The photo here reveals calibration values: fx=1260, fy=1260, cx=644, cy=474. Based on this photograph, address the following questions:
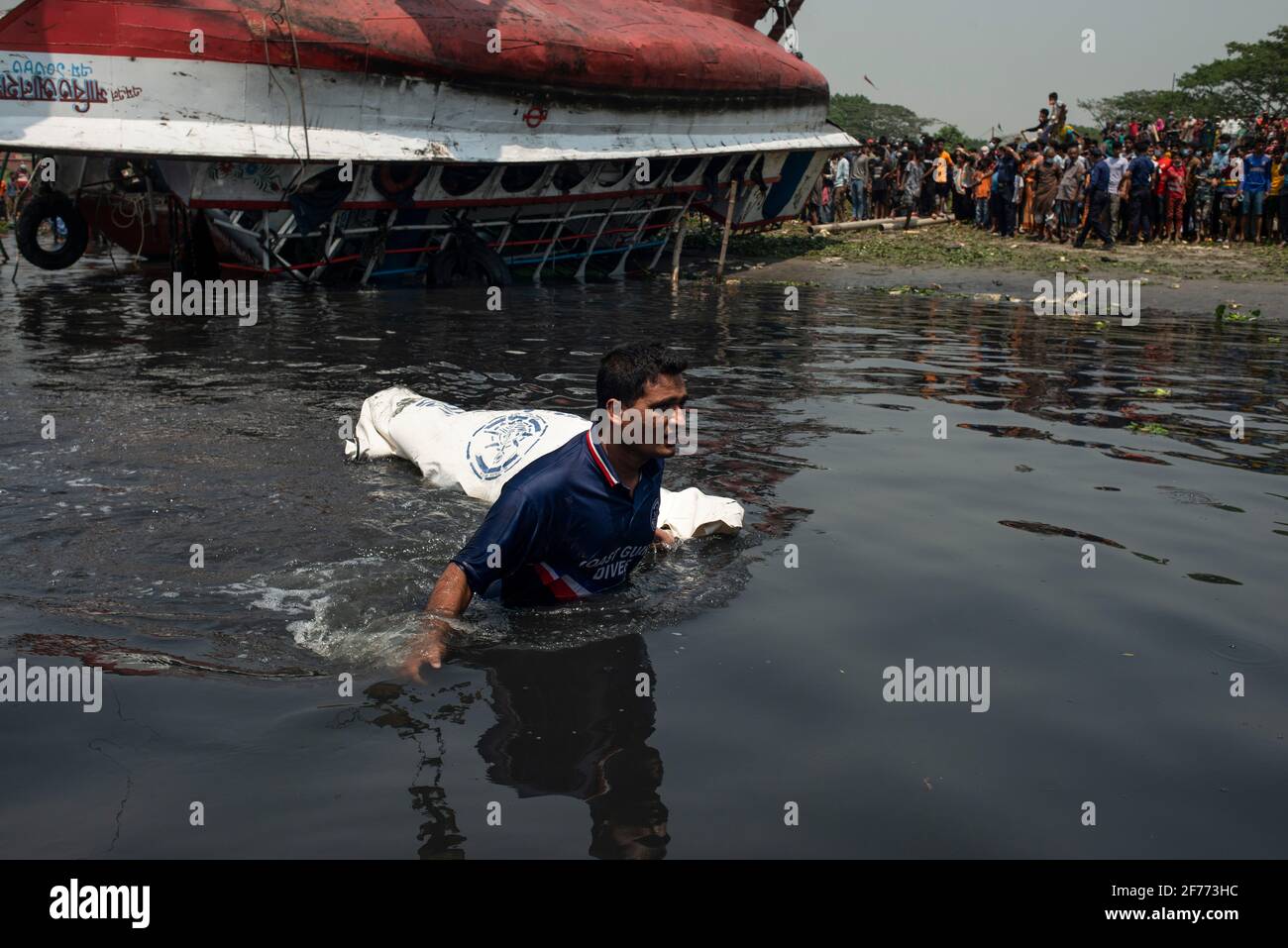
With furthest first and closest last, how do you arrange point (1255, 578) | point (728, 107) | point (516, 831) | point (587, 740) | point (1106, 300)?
point (728, 107) → point (1106, 300) → point (1255, 578) → point (587, 740) → point (516, 831)

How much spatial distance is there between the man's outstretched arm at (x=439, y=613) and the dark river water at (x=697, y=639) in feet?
0.38

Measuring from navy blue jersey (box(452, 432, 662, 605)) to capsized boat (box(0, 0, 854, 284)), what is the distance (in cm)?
1273

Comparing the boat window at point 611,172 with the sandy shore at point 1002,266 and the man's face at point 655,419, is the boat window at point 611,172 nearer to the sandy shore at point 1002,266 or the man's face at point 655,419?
the sandy shore at point 1002,266

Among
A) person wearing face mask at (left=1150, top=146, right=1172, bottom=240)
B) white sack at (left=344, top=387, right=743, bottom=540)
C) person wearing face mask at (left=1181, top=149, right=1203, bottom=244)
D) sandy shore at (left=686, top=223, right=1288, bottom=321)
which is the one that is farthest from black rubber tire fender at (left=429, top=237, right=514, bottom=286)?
person wearing face mask at (left=1181, top=149, right=1203, bottom=244)

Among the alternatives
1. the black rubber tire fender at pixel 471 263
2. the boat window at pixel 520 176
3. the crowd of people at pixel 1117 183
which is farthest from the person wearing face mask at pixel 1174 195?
the black rubber tire fender at pixel 471 263

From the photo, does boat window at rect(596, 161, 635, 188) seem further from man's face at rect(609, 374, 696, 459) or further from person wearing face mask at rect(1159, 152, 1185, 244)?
man's face at rect(609, 374, 696, 459)

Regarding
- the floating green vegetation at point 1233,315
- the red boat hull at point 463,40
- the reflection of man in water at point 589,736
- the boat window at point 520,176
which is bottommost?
the reflection of man in water at point 589,736

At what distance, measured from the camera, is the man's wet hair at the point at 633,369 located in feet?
16.2

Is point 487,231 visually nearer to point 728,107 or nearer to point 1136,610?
point 728,107

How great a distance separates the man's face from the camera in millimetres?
4961

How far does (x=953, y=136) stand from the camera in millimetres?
58656
